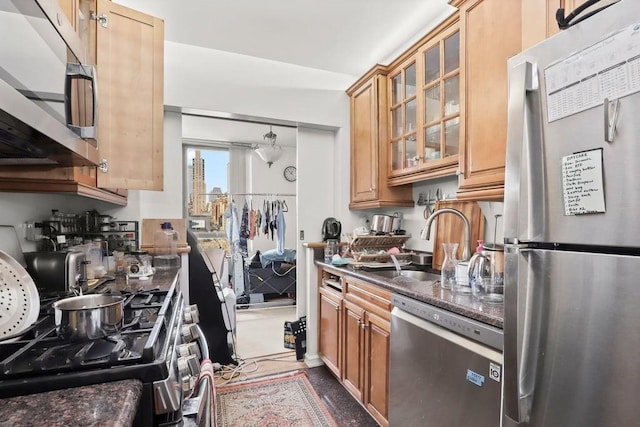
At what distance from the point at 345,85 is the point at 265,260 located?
2.91 m

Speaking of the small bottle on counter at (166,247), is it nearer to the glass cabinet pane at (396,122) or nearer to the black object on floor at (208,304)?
the black object on floor at (208,304)

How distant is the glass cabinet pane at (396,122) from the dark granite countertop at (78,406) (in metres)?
2.36

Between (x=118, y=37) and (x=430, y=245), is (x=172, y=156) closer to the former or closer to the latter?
(x=118, y=37)

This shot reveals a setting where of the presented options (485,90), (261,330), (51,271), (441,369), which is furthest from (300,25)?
(261,330)

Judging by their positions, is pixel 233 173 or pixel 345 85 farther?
pixel 233 173

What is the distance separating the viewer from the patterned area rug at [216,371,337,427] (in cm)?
197

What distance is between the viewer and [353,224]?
3.05 meters

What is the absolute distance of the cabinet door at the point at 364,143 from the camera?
2.65 m

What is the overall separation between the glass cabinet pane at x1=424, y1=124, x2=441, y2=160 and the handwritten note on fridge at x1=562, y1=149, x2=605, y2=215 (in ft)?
4.42

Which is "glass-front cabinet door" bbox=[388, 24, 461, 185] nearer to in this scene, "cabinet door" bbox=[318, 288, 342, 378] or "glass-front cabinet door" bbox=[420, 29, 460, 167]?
"glass-front cabinet door" bbox=[420, 29, 460, 167]

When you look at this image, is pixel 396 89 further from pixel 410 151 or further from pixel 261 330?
pixel 261 330

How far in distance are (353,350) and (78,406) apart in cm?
177

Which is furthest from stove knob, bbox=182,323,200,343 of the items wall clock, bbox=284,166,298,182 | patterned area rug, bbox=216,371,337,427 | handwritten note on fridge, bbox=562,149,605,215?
wall clock, bbox=284,166,298,182

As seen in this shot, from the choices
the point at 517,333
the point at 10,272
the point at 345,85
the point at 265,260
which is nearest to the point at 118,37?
the point at 10,272
